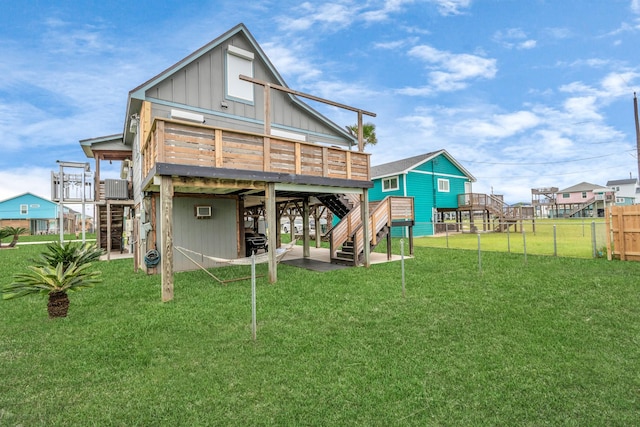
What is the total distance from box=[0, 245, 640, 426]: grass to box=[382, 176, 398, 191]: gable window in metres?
17.4

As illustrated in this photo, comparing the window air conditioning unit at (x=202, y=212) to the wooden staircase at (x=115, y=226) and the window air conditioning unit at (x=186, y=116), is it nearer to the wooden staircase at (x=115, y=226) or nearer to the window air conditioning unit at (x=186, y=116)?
the window air conditioning unit at (x=186, y=116)

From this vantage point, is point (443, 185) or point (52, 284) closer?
point (52, 284)

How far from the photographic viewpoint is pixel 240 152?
764 cm

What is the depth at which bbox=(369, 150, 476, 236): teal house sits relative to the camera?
2364 cm

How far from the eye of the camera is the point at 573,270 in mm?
8664

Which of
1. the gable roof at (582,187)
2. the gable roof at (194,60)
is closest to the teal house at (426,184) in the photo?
the gable roof at (194,60)

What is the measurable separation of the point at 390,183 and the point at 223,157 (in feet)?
63.0

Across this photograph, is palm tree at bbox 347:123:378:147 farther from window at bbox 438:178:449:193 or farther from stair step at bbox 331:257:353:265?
stair step at bbox 331:257:353:265

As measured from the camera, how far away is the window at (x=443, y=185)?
83.9ft

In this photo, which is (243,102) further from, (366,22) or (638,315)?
(638,315)

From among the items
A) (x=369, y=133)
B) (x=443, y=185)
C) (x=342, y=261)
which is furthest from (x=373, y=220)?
(x=369, y=133)

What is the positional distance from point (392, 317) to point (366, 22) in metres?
14.2

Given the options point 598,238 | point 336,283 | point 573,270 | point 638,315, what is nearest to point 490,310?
point 638,315

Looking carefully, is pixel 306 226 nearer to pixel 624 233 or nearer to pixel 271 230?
pixel 271 230
